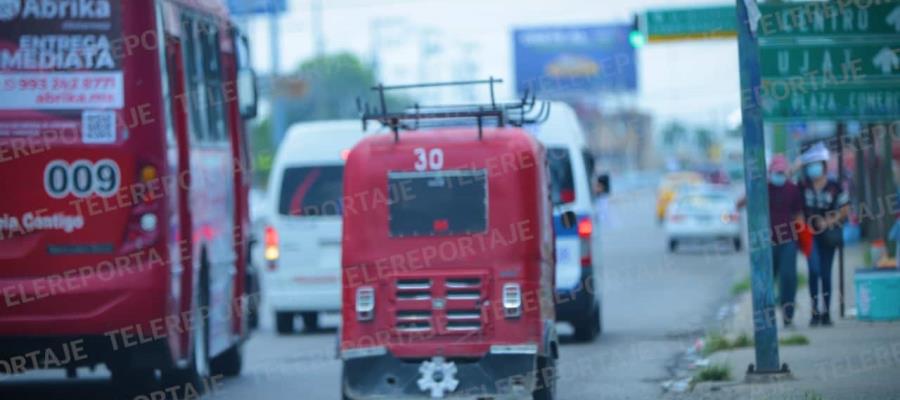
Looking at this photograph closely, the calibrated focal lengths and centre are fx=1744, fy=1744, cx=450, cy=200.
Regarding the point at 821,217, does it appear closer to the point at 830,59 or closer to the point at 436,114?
the point at 830,59

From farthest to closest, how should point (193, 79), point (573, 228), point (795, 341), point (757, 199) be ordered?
point (573, 228) → point (795, 341) → point (193, 79) → point (757, 199)

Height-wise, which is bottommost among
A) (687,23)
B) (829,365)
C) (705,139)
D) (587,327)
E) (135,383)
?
(705,139)

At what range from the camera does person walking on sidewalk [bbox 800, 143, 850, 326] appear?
61.2ft

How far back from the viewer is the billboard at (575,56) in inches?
2552

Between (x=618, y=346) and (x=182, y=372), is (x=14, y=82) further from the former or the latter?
(x=618, y=346)

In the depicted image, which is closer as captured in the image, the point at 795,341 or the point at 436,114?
the point at 436,114

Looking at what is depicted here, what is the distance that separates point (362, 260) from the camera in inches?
478

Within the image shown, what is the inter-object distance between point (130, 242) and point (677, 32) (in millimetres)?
13289

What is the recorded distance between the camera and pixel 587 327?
18.7m

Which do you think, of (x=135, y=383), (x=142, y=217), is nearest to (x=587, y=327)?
(x=135, y=383)

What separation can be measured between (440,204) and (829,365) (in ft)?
13.4

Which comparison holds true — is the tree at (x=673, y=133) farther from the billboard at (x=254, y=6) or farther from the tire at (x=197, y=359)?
the tire at (x=197, y=359)

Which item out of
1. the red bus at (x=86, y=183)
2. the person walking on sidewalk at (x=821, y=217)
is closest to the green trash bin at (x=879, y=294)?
the person walking on sidewalk at (x=821, y=217)

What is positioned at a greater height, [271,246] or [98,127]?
[98,127]
